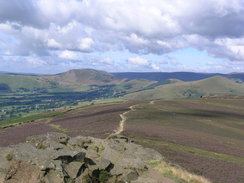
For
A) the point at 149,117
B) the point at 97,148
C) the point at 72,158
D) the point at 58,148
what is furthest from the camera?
the point at 149,117

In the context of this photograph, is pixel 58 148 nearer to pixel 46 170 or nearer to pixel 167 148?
pixel 46 170

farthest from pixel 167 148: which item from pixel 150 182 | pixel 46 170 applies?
pixel 46 170

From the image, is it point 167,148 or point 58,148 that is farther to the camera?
point 167,148

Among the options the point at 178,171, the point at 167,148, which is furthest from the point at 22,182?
the point at 167,148

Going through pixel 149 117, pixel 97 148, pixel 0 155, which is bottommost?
pixel 149 117

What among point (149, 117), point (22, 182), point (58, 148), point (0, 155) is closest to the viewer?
point (22, 182)

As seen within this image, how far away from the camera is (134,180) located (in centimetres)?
2225

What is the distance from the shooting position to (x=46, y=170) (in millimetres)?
19938

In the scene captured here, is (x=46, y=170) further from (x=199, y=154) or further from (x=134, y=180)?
(x=199, y=154)

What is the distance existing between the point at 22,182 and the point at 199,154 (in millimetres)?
31986

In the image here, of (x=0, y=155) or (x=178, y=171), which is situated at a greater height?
(x=0, y=155)

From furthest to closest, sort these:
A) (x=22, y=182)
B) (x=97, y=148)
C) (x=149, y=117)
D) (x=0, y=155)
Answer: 1. (x=149, y=117)
2. (x=97, y=148)
3. (x=0, y=155)
4. (x=22, y=182)

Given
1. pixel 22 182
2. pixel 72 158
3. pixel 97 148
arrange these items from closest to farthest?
1. pixel 22 182
2. pixel 72 158
3. pixel 97 148

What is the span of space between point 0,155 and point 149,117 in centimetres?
6557
